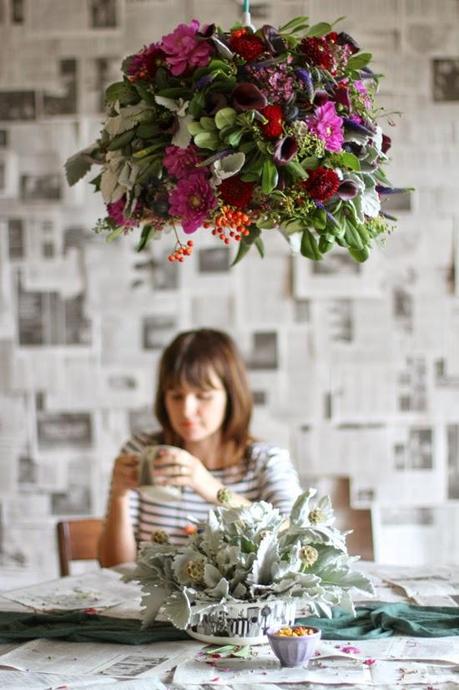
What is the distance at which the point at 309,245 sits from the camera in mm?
1729

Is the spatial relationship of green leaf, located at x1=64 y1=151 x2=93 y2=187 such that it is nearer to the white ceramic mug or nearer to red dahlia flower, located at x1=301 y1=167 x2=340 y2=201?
red dahlia flower, located at x1=301 y1=167 x2=340 y2=201

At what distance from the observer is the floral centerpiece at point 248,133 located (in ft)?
4.99

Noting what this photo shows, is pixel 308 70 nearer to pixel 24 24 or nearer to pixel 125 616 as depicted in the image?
pixel 125 616

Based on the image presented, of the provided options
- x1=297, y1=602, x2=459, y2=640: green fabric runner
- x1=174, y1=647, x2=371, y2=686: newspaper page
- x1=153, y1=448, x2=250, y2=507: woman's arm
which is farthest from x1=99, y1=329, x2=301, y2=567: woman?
x1=174, y1=647, x2=371, y2=686: newspaper page

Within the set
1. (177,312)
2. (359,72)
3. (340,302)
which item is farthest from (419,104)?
(359,72)

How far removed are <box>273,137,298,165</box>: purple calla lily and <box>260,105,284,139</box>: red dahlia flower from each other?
1 cm

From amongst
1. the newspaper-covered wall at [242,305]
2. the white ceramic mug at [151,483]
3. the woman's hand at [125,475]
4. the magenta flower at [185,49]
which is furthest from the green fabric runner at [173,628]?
the newspaper-covered wall at [242,305]

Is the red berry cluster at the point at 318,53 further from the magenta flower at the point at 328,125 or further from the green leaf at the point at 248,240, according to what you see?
the green leaf at the point at 248,240

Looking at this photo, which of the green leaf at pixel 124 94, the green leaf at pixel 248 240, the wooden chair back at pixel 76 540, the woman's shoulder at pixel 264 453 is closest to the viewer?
the green leaf at pixel 124 94

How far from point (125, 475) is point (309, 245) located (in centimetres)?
88

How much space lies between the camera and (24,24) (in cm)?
325

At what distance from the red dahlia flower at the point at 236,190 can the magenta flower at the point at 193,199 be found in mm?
20

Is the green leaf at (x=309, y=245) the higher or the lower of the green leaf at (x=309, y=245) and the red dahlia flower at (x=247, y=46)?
the lower

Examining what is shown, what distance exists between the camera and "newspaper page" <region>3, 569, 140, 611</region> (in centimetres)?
191
